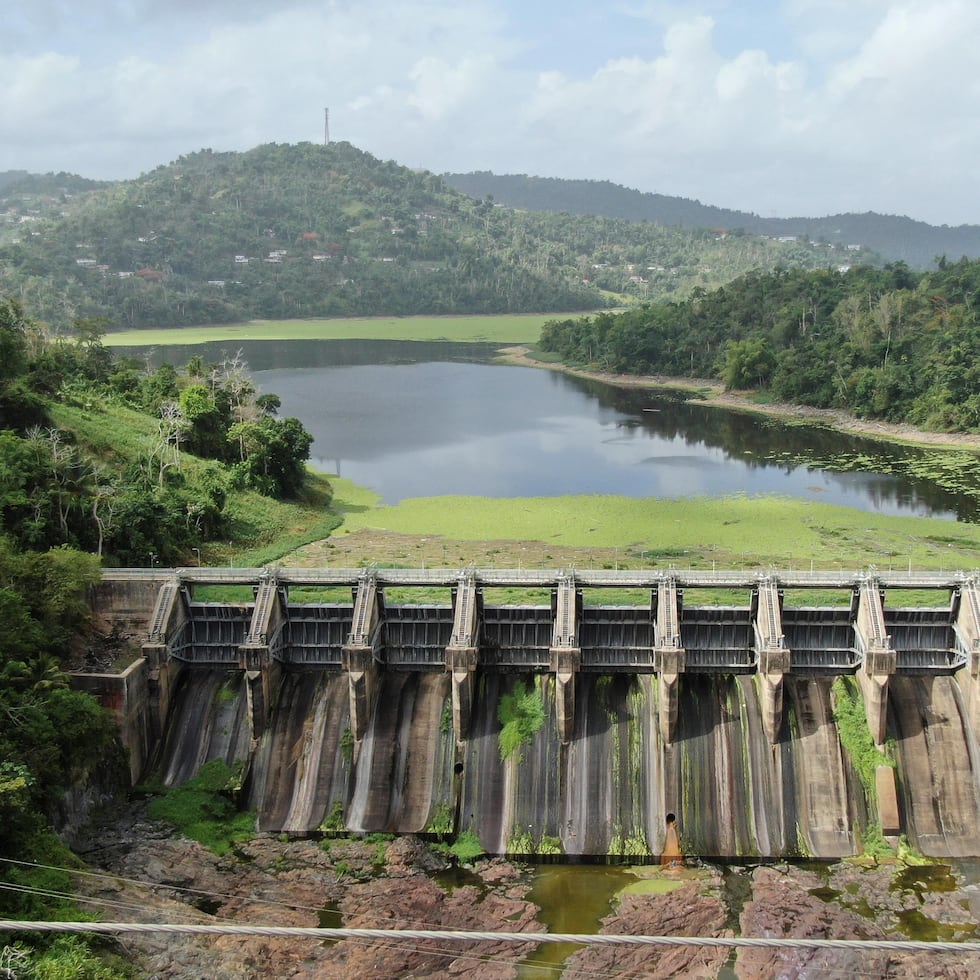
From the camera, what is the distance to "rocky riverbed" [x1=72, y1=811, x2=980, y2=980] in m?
24.9

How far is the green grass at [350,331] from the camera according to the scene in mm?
166500

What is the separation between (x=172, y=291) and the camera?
188250mm

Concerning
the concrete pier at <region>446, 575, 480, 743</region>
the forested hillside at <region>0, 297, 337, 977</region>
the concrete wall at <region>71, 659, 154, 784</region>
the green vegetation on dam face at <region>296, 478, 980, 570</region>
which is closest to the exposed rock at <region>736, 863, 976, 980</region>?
the concrete pier at <region>446, 575, 480, 743</region>

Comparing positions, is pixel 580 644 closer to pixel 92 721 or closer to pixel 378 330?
pixel 92 721

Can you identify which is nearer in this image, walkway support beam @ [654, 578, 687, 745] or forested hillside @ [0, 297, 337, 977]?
forested hillside @ [0, 297, 337, 977]

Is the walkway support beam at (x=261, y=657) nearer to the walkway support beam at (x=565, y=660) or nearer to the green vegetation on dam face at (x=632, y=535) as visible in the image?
the walkway support beam at (x=565, y=660)

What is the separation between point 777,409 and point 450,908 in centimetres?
8547

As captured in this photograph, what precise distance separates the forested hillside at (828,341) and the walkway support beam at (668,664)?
208 feet

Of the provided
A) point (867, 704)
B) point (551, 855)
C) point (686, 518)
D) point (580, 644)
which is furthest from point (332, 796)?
point (686, 518)

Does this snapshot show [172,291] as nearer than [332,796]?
No

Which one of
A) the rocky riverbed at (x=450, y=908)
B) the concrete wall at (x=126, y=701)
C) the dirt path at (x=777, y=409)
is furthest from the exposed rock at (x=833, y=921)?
Answer: the dirt path at (x=777, y=409)

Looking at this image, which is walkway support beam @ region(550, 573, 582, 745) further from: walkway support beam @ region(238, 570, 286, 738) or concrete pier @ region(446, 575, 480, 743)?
walkway support beam @ region(238, 570, 286, 738)

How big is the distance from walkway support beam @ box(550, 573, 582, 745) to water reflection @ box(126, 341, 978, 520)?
34.7 metres

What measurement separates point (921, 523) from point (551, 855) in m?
37.5
